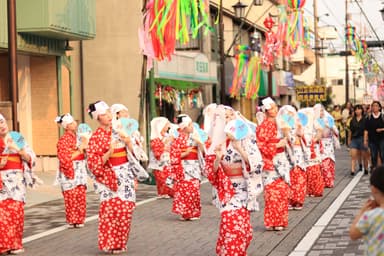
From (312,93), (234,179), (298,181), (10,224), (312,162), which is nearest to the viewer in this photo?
(234,179)

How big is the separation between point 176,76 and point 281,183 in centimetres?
2024

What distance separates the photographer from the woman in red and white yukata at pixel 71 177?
13.7 metres

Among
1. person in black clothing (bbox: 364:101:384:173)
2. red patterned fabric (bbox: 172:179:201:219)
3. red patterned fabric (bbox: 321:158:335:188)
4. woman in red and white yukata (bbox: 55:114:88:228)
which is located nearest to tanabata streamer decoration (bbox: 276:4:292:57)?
person in black clothing (bbox: 364:101:384:173)

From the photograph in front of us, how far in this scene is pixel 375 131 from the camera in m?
21.8

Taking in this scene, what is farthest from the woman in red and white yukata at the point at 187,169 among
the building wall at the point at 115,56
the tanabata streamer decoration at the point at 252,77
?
the tanabata streamer decoration at the point at 252,77

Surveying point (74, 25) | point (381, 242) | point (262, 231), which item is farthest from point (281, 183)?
point (74, 25)

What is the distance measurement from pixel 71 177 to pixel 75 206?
437 mm

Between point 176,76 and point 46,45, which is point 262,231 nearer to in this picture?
point 46,45

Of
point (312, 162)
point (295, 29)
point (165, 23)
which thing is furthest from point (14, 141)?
point (295, 29)

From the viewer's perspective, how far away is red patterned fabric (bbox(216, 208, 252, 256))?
949 cm

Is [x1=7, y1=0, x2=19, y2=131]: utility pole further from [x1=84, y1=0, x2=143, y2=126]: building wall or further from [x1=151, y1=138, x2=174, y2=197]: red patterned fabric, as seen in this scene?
[x1=84, y1=0, x2=143, y2=126]: building wall

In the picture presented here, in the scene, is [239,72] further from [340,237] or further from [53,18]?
[340,237]

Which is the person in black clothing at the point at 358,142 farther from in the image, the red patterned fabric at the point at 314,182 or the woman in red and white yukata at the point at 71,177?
the woman in red and white yukata at the point at 71,177

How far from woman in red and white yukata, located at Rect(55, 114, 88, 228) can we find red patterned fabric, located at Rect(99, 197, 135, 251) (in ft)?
9.84
